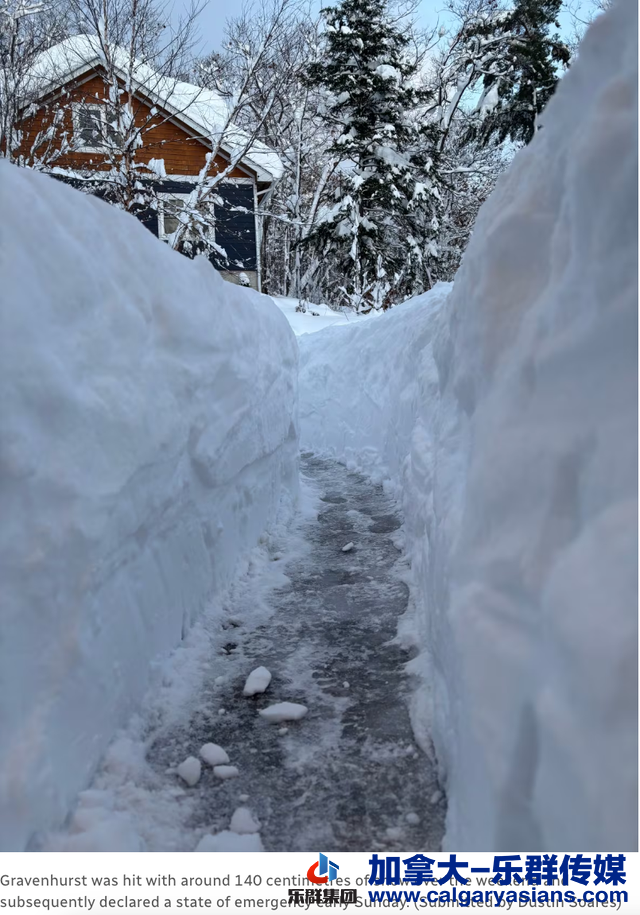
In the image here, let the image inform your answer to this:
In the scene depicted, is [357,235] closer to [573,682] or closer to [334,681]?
[334,681]

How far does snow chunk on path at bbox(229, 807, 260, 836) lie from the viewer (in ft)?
6.85

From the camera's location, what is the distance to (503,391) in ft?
6.15

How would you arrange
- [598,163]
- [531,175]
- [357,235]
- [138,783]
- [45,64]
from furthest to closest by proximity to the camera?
1. [357,235]
2. [45,64]
3. [138,783]
4. [531,175]
5. [598,163]

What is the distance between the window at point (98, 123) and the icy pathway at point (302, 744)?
32.4 ft

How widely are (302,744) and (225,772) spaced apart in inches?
13.5

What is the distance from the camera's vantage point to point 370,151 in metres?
16.5

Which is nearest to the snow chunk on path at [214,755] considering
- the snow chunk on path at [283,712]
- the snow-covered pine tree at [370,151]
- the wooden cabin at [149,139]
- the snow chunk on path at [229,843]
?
the snow chunk on path at [283,712]

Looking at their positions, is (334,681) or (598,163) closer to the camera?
(598,163)

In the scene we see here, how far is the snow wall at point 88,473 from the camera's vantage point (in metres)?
1.97

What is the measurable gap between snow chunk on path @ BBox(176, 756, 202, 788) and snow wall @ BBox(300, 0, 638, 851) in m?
0.89

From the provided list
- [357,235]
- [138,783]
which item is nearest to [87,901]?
[138,783]

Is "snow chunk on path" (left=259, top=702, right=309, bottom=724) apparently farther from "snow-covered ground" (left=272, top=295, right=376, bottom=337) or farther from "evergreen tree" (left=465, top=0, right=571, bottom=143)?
"evergreen tree" (left=465, top=0, right=571, bottom=143)

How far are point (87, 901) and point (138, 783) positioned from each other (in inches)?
19.3

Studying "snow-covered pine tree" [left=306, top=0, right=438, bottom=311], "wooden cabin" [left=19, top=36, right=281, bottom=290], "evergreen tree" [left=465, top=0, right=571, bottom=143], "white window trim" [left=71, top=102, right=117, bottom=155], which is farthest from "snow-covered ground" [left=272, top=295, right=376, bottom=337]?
"evergreen tree" [left=465, top=0, right=571, bottom=143]
